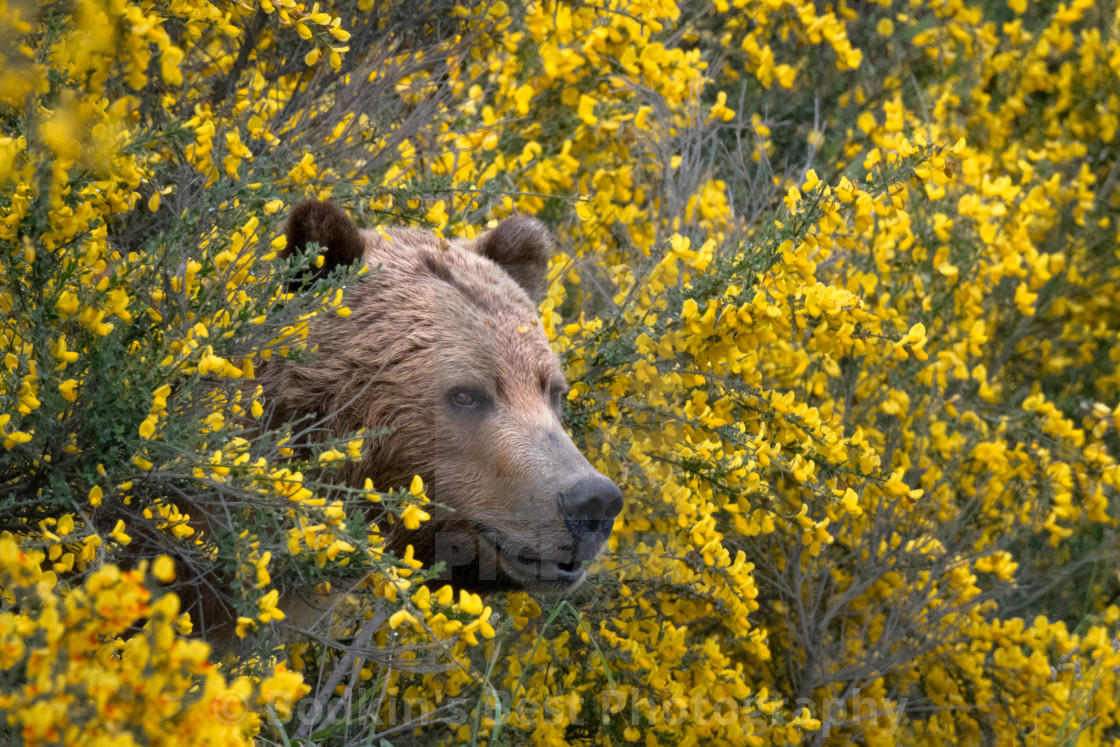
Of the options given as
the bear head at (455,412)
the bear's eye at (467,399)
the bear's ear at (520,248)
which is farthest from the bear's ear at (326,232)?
the bear's ear at (520,248)

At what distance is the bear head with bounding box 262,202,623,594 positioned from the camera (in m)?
2.61

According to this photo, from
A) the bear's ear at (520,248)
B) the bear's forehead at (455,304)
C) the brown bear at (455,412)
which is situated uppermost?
the bear's ear at (520,248)

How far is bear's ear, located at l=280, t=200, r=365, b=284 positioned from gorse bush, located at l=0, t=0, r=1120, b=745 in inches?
3.1

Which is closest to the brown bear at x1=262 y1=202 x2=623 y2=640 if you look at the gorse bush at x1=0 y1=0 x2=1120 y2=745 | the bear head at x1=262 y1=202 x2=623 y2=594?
the bear head at x1=262 y1=202 x2=623 y2=594

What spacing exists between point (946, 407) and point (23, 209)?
3807mm

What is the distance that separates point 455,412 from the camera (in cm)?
278

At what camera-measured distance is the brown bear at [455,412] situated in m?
2.61

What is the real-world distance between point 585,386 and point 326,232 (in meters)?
1.07

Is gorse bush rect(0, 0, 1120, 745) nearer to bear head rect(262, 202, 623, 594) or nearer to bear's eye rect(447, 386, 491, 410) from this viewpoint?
bear head rect(262, 202, 623, 594)

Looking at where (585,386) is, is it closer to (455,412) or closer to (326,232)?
(455,412)

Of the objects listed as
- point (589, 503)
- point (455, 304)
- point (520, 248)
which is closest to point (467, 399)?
point (455, 304)

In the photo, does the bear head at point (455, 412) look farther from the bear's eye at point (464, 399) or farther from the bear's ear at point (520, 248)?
the bear's ear at point (520, 248)

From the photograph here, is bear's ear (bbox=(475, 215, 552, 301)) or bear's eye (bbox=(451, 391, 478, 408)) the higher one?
bear's ear (bbox=(475, 215, 552, 301))

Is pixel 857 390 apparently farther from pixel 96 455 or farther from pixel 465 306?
pixel 96 455
